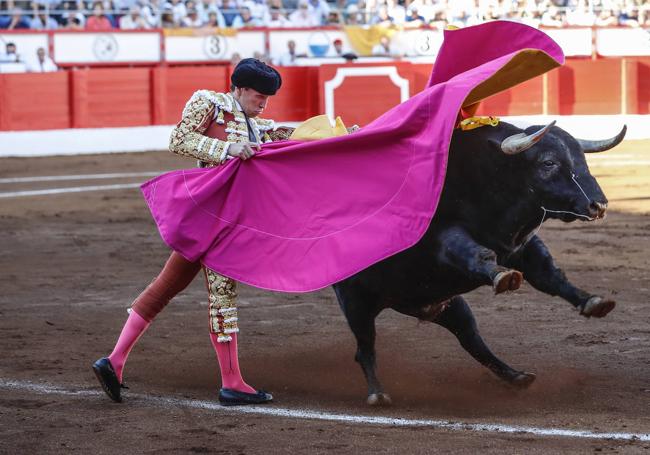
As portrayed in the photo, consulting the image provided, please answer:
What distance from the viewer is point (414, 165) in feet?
13.0

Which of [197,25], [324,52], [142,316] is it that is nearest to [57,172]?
[197,25]

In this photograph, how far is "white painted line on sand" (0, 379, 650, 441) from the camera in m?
3.64

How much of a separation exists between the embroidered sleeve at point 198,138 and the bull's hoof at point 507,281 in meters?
1.13

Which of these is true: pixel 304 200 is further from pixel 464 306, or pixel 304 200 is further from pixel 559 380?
pixel 559 380

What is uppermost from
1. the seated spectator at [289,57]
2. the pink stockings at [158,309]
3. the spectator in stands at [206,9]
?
the spectator in stands at [206,9]

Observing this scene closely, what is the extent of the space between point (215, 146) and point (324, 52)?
1309cm

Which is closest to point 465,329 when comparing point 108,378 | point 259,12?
point 108,378

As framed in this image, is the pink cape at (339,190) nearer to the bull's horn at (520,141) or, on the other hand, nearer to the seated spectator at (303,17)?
the bull's horn at (520,141)

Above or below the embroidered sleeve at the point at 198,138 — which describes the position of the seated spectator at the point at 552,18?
above

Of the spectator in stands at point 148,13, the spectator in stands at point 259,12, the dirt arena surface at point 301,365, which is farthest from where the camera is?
the spectator in stands at point 259,12

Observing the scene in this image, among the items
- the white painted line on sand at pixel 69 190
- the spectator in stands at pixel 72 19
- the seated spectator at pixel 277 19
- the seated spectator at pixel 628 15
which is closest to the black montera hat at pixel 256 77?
the white painted line on sand at pixel 69 190

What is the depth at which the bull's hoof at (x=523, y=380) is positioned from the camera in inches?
173

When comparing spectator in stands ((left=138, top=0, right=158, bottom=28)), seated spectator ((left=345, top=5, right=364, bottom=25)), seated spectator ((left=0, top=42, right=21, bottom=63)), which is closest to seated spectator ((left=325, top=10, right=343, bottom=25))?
seated spectator ((left=345, top=5, right=364, bottom=25))

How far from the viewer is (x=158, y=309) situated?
4328 mm
